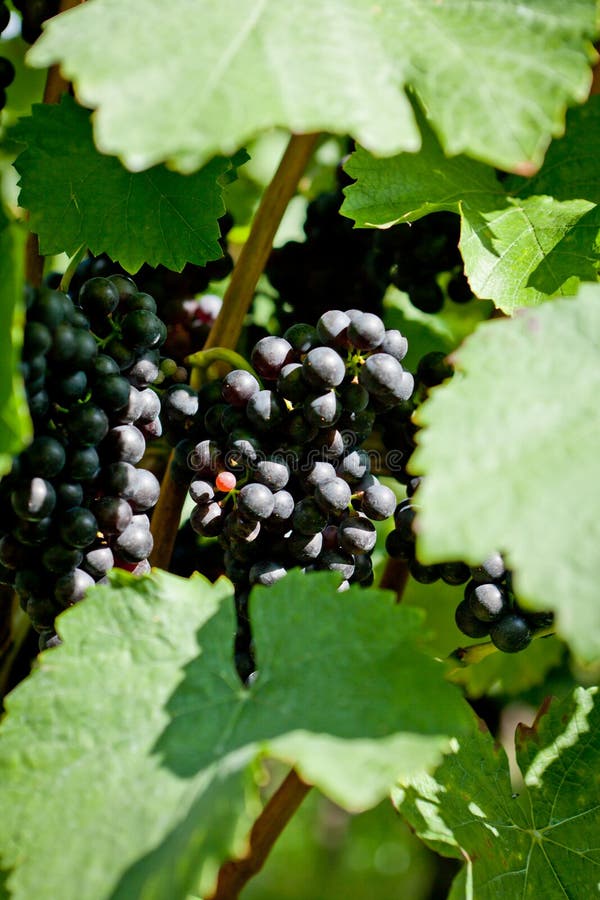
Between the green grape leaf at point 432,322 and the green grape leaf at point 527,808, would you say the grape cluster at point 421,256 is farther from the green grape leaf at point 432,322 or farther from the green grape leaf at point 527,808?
the green grape leaf at point 527,808

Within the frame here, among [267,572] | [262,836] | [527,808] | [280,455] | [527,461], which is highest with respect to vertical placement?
[527,461]

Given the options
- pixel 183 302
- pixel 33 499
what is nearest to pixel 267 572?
pixel 33 499

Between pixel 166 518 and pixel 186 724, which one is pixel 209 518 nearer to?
pixel 166 518

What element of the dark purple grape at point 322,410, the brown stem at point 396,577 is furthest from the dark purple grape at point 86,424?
the brown stem at point 396,577

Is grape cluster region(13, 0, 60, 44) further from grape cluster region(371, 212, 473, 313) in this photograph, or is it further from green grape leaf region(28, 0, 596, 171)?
grape cluster region(371, 212, 473, 313)

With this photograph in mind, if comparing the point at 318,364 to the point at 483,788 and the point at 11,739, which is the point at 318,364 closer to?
the point at 11,739
